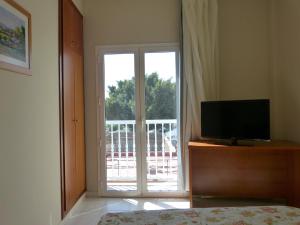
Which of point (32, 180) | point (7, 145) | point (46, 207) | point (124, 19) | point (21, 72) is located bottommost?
point (46, 207)

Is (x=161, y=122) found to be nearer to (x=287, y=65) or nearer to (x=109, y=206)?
(x=109, y=206)

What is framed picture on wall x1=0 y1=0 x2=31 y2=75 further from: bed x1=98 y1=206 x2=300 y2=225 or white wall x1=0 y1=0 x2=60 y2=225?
bed x1=98 y1=206 x2=300 y2=225

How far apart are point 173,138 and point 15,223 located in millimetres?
2076

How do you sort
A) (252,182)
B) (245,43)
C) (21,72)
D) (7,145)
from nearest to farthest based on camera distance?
1. (7,145)
2. (21,72)
3. (252,182)
4. (245,43)

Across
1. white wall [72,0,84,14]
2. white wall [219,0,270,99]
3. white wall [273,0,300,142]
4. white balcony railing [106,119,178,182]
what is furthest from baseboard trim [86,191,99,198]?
white wall [273,0,300,142]

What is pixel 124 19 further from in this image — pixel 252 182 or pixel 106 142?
pixel 252 182

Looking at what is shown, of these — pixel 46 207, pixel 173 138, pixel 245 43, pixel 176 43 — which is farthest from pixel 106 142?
pixel 245 43

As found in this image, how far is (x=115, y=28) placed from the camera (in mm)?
3369

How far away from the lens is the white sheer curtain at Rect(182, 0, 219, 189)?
3129 mm

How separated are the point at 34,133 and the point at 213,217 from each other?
5.04ft

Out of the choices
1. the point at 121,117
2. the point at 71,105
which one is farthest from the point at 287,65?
the point at 71,105

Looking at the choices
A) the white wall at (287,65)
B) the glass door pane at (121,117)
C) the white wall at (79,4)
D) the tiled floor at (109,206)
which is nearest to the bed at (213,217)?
the tiled floor at (109,206)

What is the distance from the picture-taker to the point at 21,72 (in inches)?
74.6

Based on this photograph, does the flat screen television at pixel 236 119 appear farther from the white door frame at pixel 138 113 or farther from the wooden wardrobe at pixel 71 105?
the wooden wardrobe at pixel 71 105
